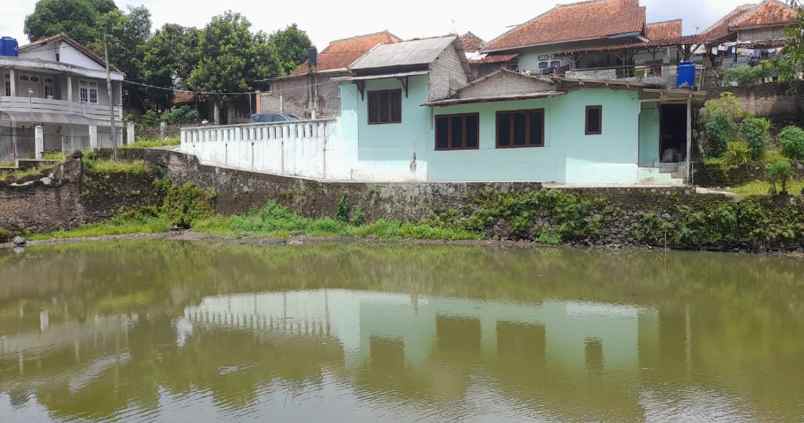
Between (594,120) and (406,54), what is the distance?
6628 mm

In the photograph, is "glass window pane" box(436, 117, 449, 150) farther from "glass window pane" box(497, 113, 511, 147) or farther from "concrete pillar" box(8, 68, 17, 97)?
"concrete pillar" box(8, 68, 17, 97)

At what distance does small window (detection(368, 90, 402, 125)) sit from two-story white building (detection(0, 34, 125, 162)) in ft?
42.6

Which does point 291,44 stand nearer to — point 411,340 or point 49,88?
point 49,88

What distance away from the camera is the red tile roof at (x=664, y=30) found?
25.7 m

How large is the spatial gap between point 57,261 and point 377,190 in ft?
30.9

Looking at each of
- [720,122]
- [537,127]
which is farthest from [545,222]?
[720,122]

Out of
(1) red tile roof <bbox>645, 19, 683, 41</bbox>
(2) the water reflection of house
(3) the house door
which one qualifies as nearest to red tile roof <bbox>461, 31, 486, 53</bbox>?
(1) red tile roof <bbox>645, 19, 683, 41</bbox>

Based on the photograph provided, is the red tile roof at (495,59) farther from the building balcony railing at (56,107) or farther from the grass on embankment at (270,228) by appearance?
the building balcony railing at (56,107)

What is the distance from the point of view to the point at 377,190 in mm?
21094

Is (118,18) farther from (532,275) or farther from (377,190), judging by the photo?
(532,275)

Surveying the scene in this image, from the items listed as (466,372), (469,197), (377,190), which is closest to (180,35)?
(377,190)

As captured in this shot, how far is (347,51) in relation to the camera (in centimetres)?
3180

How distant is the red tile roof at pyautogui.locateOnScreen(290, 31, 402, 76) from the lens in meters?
31.1

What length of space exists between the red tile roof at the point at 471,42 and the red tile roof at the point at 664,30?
7377 millimetres
